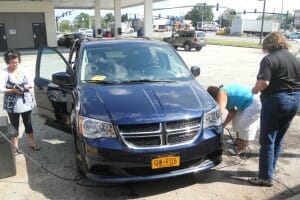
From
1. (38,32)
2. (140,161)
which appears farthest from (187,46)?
(140,161)

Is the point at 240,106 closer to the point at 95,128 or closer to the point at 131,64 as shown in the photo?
the point at 131,64

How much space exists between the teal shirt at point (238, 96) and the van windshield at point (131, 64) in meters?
0.63

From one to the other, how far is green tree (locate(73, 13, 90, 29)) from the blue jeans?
103808mm

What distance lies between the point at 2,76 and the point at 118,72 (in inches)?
67.4

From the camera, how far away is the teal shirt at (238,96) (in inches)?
183

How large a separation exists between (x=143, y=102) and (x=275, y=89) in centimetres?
148

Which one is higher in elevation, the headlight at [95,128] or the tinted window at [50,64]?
the tinted window at [50,64]

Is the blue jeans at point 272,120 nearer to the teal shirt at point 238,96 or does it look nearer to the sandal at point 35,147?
the teal shirt at point 238,96

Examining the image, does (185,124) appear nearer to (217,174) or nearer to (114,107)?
(114,107)

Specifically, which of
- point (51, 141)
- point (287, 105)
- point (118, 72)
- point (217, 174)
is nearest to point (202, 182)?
point (217, 174)

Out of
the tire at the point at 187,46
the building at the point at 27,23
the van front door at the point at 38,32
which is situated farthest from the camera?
the van front door at the point at 38,32

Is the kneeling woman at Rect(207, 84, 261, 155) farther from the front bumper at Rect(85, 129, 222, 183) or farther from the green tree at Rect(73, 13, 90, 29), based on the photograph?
the green tree at Rect(73, 13, 90, 29)

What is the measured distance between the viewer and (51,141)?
5.86 meters

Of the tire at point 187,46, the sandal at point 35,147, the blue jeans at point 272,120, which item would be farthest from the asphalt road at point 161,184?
the tire at point 187,46
